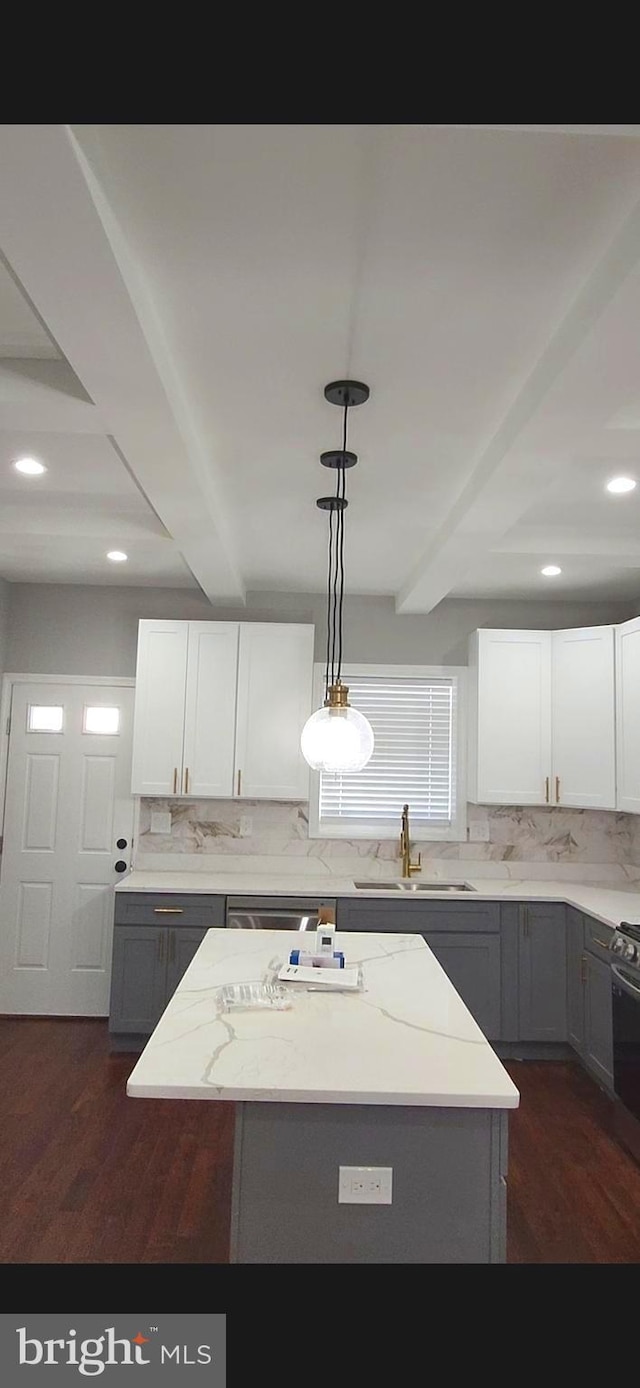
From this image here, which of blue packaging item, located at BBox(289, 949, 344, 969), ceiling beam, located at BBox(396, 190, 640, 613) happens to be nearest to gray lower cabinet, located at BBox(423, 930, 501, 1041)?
blue packaging item, located at BBox(289, 949, 344, 969)

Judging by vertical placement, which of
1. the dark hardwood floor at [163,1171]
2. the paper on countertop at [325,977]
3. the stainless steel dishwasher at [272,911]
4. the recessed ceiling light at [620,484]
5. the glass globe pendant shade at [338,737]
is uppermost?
the recessed ceiling light at [620,484]

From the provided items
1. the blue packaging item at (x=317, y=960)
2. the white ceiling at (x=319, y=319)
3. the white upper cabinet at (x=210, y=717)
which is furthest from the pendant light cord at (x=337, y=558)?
the blue packaging item at (x=317, y=960)

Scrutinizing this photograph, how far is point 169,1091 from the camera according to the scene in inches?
69.9

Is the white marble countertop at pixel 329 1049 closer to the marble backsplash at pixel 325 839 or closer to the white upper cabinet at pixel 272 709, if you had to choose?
the white upper cabinet at pixel 272 709

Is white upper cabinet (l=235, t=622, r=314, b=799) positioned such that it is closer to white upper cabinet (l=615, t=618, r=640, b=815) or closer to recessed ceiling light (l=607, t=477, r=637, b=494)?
white upper cabinet (l=615, t=618, r=640, b=815)

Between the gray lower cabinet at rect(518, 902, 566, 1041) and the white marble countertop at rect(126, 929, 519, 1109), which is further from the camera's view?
the gray lower cabinet at rect(518, 902, 566, 1041)

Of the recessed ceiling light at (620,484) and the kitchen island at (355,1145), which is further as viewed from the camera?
the recessed ceiling light at (620,484)

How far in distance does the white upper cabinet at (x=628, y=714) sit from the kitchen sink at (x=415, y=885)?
105 centimetres

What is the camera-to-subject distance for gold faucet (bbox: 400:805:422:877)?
4965mm

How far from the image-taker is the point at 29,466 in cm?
303

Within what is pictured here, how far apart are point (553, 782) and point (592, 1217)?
235 centimetres

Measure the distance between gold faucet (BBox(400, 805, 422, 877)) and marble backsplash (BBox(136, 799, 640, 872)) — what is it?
0.06 meters

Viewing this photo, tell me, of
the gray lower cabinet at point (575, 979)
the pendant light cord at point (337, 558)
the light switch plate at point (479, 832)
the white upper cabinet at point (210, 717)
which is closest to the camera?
the pendant light cord at point (337, 558)

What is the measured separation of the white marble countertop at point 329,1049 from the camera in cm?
180
